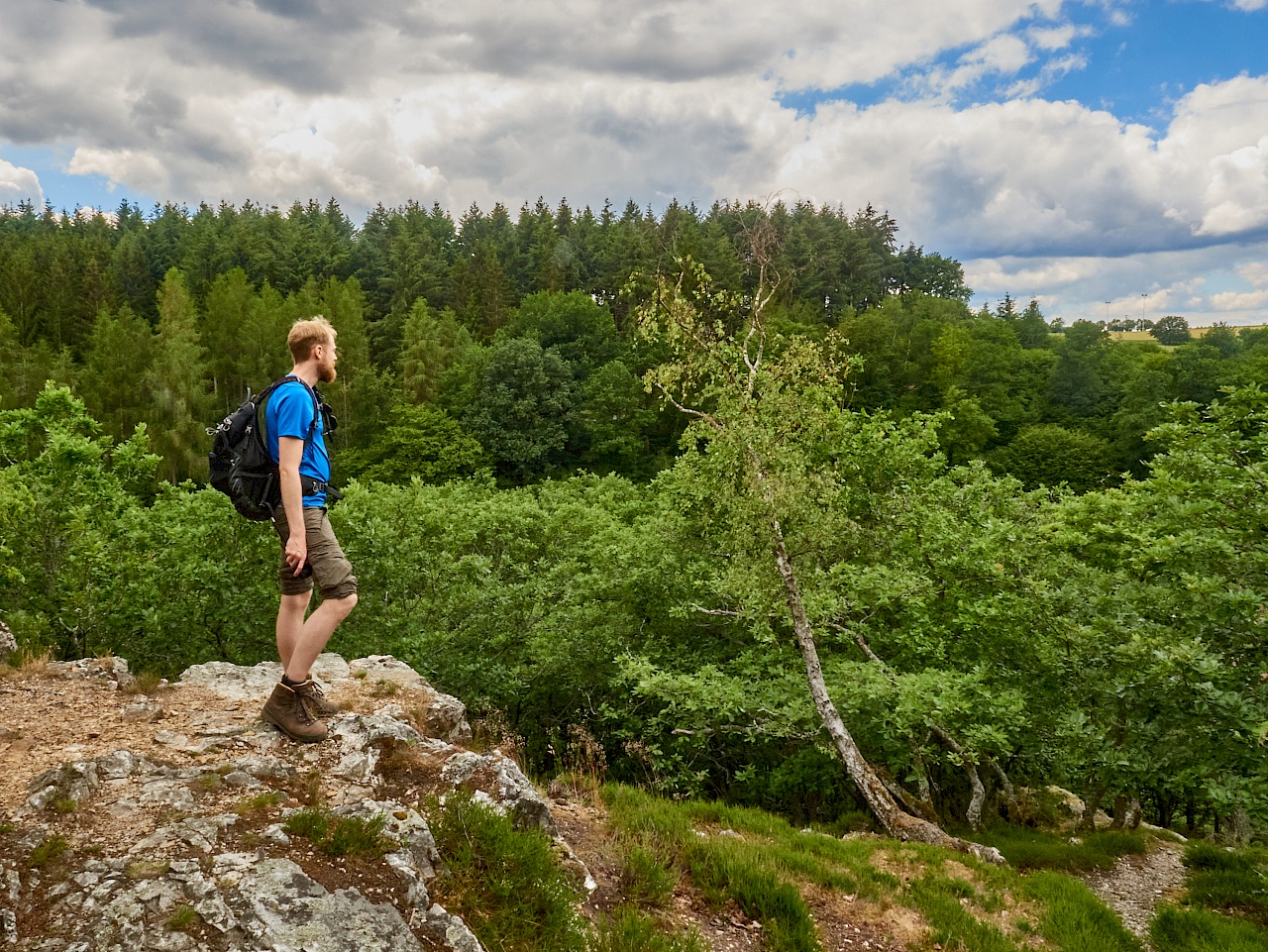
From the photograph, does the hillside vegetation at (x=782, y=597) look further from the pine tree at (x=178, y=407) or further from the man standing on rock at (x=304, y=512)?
the pine tree at (x=178, y=407)

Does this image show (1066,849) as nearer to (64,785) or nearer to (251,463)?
(251,463)

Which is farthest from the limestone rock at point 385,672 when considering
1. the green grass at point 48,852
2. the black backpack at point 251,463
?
the green grass at point 48,852

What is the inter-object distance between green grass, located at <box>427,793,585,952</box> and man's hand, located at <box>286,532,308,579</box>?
1.78 meters

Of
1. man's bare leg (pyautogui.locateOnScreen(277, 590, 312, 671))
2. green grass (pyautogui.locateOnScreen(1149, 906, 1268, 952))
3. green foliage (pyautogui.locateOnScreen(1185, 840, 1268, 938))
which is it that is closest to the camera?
man's bare leg (pyautogui.locateOnScreen(277, 590, 312, 671))

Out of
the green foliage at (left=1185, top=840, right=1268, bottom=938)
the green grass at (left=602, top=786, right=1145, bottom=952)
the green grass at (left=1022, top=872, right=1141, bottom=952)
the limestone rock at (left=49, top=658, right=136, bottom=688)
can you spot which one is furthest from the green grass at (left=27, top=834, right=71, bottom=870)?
the green foliage at (left=1185, top=840, right=1268, bottom=938)

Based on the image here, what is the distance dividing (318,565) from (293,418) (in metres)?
1.00

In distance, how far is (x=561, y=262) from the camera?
75.9 meters

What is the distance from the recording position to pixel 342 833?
4.11 m

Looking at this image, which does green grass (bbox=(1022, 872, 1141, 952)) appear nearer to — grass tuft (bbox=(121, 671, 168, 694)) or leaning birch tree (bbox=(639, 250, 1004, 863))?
leaning birch tree (bbox=(639, 250, 1004, 863))

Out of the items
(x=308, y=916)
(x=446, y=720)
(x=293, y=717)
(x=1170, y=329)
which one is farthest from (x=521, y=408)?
(x=1170, y=329)

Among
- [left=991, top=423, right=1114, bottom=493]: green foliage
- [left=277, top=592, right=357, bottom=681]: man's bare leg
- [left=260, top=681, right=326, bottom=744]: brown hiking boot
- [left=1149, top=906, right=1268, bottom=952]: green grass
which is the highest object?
[left=277, top=592, right=357, bottom=681]: man's bare leg

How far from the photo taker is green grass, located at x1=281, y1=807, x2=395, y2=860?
13.4 ft

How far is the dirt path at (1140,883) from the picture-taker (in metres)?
8.22

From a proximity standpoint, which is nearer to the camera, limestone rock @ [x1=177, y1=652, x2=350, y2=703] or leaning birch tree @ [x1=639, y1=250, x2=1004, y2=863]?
limestone rock @ [x1=177, y1=652, x2=350, y2=703]
